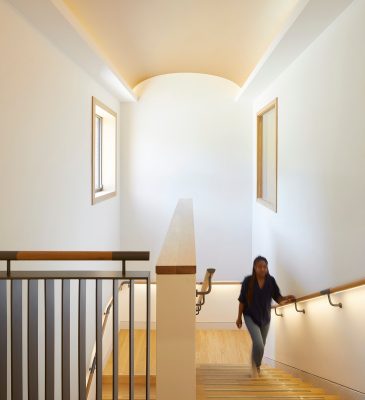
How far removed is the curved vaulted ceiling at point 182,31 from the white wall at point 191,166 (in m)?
0.60

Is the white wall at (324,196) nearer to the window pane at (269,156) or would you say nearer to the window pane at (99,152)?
the window pane at (269,156)

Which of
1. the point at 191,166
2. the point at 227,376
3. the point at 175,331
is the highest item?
the point at 191,166

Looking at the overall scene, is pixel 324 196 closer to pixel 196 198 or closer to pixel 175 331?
pixel 175 331

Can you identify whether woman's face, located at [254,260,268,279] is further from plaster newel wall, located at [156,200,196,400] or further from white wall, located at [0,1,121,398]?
plaster newel wall, located at [156,200,196,400]

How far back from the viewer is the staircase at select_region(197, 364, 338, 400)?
12.4ft

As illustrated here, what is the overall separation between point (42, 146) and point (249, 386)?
268cm

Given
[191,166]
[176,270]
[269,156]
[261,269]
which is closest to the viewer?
[176,270]

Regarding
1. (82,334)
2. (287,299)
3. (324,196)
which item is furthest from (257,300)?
(82,334)

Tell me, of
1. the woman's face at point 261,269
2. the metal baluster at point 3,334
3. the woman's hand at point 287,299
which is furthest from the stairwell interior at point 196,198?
the woman's face at point 261,269

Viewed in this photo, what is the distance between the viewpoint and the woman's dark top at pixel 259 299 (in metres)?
4.81

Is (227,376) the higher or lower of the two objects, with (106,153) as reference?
lower

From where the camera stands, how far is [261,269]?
476 centimetres

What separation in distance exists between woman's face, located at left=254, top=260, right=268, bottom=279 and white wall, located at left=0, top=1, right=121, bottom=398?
1.87 meters

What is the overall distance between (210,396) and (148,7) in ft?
12.1
